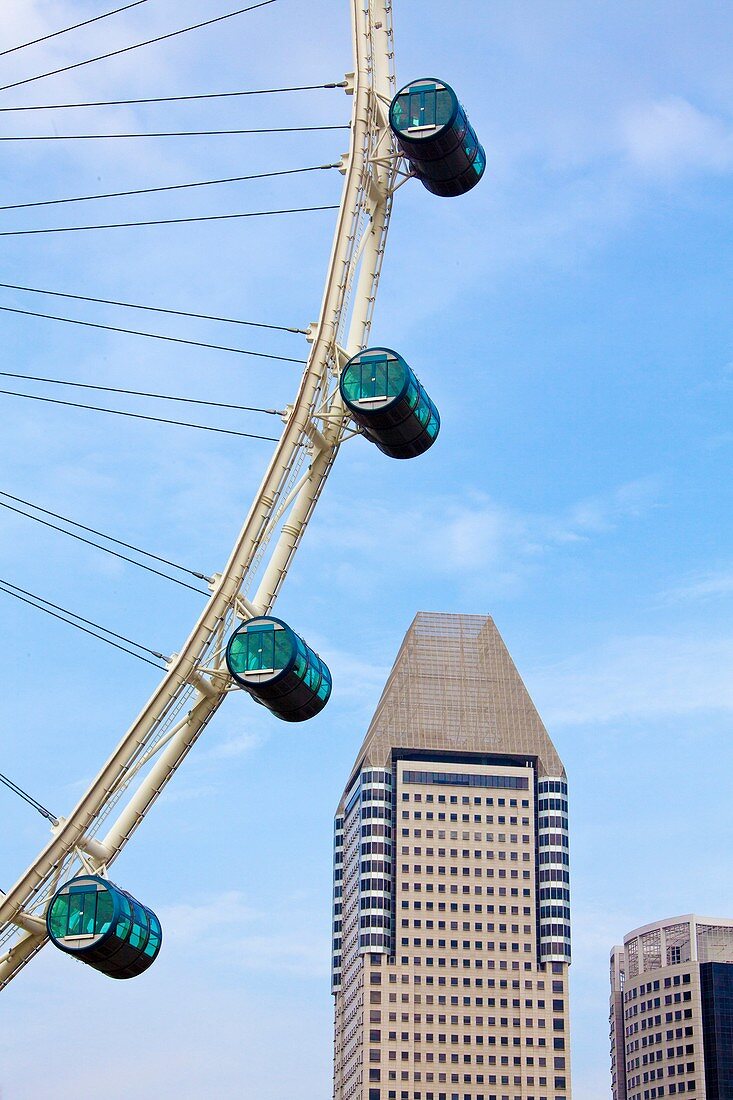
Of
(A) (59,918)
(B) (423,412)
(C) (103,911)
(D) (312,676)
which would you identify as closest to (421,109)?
(B) (423,412)

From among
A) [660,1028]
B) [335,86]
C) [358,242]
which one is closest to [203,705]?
[358,242]

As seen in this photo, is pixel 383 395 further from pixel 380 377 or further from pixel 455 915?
pixel 455 915

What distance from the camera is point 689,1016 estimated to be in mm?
191500

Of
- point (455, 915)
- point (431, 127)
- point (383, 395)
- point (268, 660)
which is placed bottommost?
point (268, 660)

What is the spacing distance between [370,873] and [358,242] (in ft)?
489

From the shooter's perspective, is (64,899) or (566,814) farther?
(566,814)

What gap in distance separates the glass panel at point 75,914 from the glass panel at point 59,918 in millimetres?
110

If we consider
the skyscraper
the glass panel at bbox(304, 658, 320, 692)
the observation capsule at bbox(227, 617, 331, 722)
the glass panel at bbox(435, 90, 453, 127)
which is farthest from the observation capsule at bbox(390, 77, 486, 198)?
the skyscraper

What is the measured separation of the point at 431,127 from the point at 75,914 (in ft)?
68.7

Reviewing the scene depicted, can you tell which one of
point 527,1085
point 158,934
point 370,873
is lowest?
point 158,934

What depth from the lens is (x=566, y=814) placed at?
197 meters

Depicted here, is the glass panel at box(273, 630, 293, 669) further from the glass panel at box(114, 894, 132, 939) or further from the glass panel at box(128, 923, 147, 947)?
the glass panel at box(128, 923, 147, 947)

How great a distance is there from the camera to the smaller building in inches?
7421

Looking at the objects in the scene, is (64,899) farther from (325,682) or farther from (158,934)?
(325,682)
